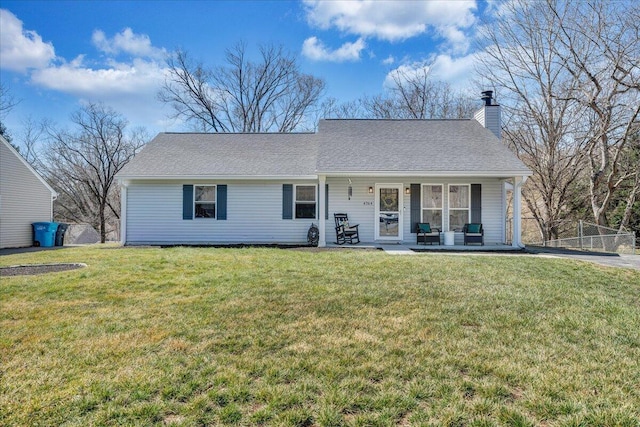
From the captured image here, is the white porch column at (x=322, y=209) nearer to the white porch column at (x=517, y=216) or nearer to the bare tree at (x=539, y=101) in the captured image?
the white porch column at (x=517, y=216)

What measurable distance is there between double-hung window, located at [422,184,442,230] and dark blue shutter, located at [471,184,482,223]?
3.33 feet

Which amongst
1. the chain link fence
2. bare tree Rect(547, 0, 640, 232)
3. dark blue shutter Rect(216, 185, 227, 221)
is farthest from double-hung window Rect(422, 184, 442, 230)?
bare tree Rect(547, 0, 640, 232)

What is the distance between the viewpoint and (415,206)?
12008 millimetres

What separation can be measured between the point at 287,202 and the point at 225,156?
10.2ft

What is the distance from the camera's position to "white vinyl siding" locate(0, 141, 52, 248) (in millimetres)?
13555

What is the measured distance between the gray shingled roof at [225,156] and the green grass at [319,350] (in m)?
6.46

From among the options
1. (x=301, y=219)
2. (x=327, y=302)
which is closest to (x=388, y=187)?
(x=301, y=219)

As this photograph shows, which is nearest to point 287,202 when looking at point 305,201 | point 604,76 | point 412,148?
point 305,201

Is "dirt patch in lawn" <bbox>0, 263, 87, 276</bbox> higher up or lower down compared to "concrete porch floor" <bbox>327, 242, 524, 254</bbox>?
lower down

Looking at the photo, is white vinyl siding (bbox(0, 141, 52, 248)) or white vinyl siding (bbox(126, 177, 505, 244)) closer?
white vinyl siding (bbox(126, 177, 505, 244))

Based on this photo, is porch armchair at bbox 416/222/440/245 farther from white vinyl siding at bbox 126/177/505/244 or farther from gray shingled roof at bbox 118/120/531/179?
gray shingled roof at bbox 118/120/531/179

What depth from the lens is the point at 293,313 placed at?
14.5 feet

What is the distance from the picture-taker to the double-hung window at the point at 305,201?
12.4 meters

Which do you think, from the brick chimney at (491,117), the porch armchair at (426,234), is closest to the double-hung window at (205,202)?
the porch armchair at (426,234)
